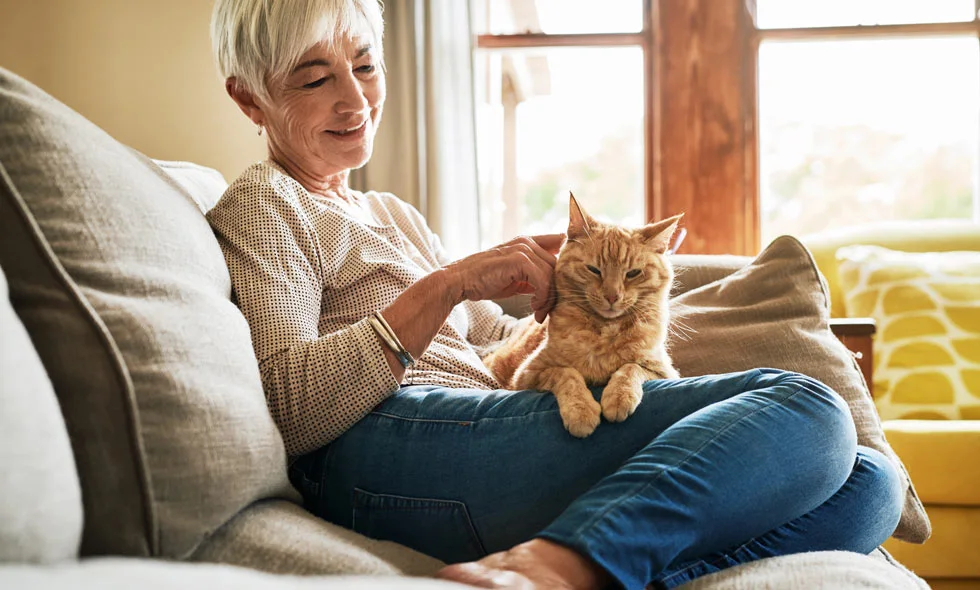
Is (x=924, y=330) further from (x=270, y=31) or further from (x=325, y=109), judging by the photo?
(x=270, y=31)

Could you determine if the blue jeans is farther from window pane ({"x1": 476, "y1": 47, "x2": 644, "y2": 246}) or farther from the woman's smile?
window pane ({"x1": 476, "y1": 47, "x2": 644, "y2": 246})

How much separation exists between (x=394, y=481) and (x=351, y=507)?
8 centimetres

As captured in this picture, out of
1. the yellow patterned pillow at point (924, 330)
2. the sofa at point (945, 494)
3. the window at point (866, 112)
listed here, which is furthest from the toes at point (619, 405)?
the window at point (866, 112)

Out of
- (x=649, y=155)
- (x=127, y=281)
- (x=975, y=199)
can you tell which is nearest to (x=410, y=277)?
(x=127, y=281)

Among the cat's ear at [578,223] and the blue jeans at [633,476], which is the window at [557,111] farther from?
the blue jeans at [633,476]

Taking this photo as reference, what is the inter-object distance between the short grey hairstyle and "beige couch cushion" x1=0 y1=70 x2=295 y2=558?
0.52 metres

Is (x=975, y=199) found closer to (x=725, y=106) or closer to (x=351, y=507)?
(x=725, y=106)

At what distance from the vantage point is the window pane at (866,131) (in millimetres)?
3400

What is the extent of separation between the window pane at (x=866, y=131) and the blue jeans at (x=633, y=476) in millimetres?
2471

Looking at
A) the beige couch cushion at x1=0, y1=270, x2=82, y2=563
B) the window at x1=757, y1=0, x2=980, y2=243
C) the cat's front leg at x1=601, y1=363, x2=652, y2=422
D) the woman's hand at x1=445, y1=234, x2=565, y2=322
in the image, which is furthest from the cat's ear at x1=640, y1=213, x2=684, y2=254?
the window at x1=757, y1=0, x2=980, y2=243

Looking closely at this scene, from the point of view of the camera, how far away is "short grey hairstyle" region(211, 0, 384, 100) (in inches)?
56.0

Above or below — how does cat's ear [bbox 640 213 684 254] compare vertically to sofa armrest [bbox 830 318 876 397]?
above

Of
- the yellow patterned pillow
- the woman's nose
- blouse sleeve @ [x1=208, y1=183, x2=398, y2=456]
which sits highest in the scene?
the woman's nose

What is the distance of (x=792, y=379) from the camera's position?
3.70 feet
